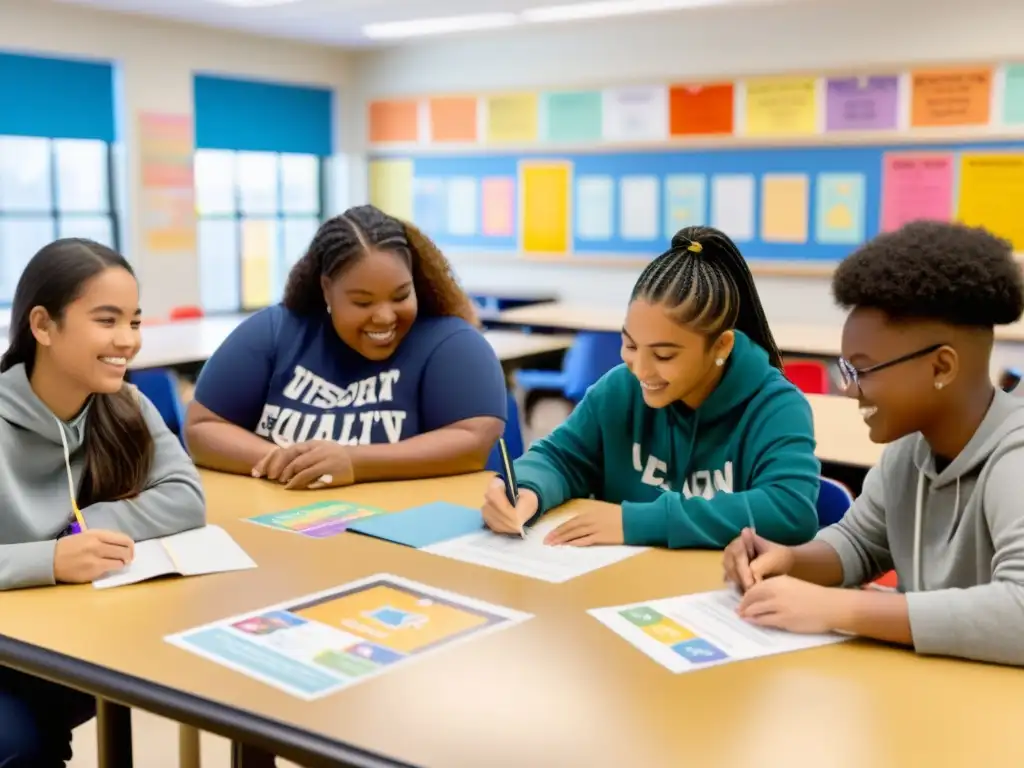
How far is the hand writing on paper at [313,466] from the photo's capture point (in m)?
2.08

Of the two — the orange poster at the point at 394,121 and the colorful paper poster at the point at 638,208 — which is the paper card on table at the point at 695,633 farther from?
the orange poster at the point at 394,121

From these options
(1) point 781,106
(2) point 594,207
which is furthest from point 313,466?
(2) point 594,207

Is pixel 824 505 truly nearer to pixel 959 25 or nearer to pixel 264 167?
pixel 959 25

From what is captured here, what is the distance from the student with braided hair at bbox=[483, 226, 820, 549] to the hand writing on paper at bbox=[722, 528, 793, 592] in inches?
6.9

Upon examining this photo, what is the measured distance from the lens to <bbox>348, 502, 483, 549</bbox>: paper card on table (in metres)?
1.73

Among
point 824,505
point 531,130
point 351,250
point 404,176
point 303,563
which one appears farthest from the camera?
point 404,176

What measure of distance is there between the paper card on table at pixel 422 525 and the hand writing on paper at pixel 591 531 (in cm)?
16

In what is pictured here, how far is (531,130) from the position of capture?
739 centimetres

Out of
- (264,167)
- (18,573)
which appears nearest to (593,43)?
(264,167)

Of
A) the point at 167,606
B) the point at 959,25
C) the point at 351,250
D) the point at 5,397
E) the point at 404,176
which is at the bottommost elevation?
the point at 167,606

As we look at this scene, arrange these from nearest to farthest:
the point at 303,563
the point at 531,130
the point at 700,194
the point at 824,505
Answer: the point at 303,563, the point at 824,505, the point at 700,194, the point at 531,130

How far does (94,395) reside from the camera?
1.70 metres

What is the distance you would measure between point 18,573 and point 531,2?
17.6 feet

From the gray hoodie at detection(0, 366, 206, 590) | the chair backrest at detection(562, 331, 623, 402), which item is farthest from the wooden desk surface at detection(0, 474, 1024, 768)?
the chair backrest at detection(562, 331, 623, 402)
